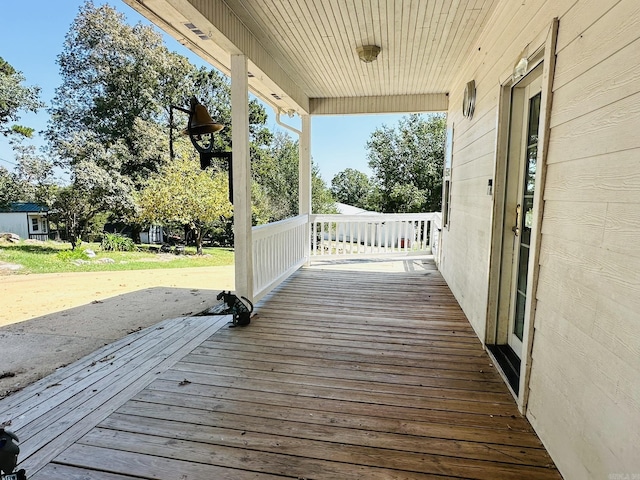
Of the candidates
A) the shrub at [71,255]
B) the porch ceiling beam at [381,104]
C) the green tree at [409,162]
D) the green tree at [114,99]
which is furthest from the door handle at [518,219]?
the green tree at [114,99]

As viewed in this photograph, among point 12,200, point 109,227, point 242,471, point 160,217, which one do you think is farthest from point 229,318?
point 109,227

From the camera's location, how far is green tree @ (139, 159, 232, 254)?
39.8ft

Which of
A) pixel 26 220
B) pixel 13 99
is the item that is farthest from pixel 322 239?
pixel 26 220

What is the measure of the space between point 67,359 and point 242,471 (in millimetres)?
2811

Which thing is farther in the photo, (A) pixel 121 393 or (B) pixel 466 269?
(B) pixel 466 269

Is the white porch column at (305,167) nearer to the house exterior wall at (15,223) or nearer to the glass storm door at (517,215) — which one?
the glass storm door at (517,215)

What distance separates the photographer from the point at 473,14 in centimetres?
289

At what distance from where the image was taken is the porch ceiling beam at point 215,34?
2402 millimetres

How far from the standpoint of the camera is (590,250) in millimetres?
1311

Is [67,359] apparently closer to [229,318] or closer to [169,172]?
[229,318]

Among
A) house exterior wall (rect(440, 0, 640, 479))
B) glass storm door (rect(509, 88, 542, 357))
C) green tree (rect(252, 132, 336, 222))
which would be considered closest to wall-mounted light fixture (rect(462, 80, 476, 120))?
glass storm door (rect(509, 88, 542, 357))

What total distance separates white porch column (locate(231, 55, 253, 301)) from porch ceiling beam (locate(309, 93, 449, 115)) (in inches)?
107

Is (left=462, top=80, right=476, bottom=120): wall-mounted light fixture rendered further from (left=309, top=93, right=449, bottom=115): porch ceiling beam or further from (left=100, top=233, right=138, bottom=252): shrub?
(left=100, top=233, right=138, bottom=252): shrub

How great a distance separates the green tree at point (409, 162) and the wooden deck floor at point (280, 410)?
12.0 m
